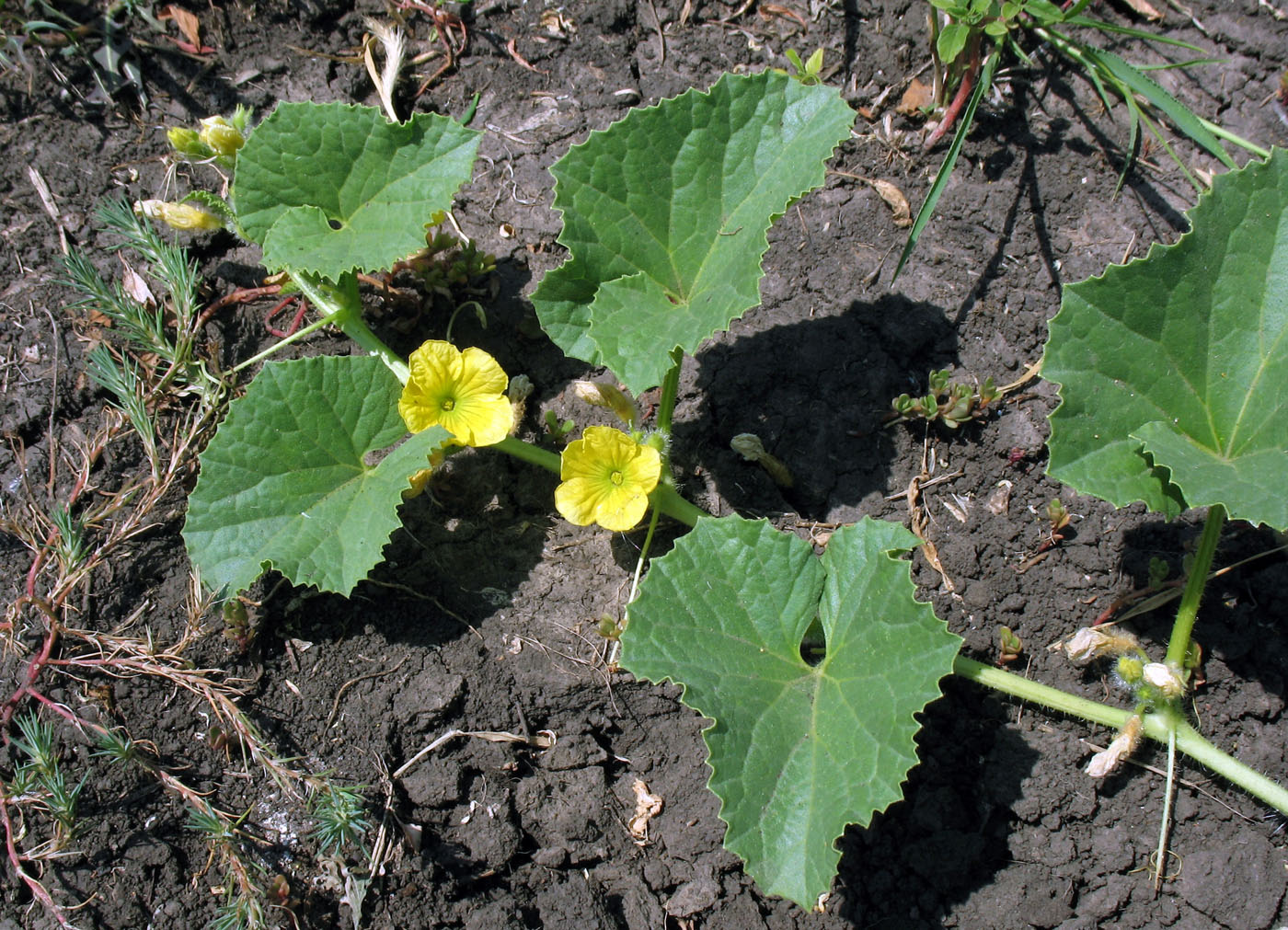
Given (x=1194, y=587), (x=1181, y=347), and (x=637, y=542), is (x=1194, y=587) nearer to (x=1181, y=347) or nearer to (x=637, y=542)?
(x=1181, y=347)

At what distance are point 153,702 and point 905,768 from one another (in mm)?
2202

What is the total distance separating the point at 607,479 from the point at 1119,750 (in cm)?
163

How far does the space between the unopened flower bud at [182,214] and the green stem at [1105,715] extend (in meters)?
2.80

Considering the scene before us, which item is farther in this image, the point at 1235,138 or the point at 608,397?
the point at 1235,138

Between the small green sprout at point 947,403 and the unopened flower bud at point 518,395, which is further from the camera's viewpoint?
the unopened flower bud at point 518,395

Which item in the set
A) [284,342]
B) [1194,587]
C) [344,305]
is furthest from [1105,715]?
[284,342]

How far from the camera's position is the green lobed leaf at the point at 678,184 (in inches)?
106

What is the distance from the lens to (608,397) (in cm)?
287

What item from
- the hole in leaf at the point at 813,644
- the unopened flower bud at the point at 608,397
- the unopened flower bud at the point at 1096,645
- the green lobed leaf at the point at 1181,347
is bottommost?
the hole in leaf at the point at 813,644

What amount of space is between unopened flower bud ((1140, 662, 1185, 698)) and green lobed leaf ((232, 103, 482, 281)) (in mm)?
2438

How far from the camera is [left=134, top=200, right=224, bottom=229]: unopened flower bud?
3080 millimetres

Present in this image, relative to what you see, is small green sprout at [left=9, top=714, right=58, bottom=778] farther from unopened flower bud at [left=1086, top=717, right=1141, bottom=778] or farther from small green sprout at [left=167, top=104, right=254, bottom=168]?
unopened flower bud at [left=1086, top=717, right=1141, bottom=778]

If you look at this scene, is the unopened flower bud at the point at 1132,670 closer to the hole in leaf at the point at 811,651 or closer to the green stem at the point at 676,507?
the hole in leaf at the point at 811,651

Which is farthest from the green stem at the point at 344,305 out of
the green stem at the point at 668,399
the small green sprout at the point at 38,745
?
the small green sprout at the point at 38,745
